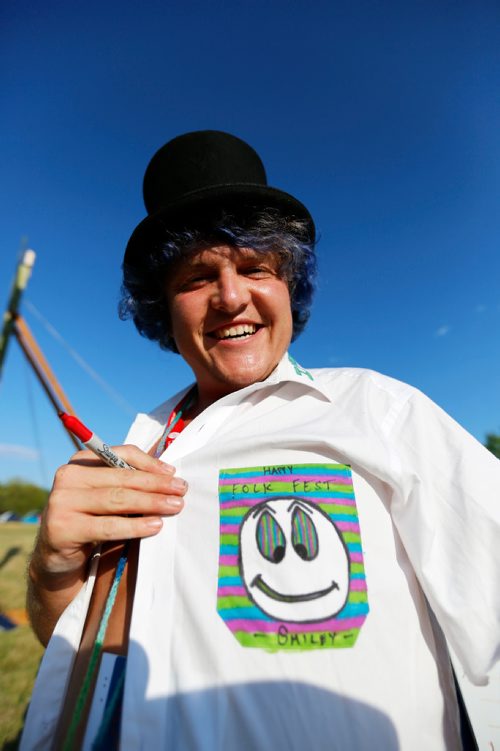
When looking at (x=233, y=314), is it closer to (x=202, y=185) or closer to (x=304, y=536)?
(x=202, y=185)

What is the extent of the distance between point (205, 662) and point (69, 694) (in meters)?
0.54

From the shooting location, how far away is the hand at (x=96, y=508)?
109cm

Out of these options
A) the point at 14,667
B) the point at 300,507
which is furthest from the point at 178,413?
the point at 14,667

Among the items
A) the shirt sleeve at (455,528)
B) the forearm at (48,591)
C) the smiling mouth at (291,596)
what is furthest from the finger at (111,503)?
Result: the shirt sleeve at (455,528)

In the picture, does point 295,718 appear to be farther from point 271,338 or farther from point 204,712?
point 271,338

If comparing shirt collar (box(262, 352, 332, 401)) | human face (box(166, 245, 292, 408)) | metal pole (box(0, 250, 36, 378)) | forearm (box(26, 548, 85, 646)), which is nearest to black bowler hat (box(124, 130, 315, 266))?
human face (box(166, 245, 292, 408))

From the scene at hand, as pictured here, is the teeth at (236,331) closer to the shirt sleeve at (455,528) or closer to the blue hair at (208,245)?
the blue hair at (208,245)

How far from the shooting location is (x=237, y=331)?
1.58 m

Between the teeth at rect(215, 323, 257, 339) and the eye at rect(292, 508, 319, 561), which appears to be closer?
the eye at rect(292, 508, 319, 561)

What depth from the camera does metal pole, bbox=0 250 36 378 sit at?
7.20 m

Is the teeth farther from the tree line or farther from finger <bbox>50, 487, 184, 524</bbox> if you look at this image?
the tree line

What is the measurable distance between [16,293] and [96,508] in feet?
26.0

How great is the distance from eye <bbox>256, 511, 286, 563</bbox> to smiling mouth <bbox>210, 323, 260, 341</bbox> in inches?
31.5

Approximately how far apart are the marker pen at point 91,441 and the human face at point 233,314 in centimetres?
57
